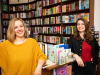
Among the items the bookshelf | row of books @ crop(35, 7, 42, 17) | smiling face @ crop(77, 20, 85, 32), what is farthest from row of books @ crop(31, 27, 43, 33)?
smiling face @ crop(77, 20, 85, 32)

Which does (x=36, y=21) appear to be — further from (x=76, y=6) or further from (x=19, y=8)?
(x=76, y=6)

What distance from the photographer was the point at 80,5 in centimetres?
332

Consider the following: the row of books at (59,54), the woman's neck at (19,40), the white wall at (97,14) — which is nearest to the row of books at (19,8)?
the white wall at (97,14)

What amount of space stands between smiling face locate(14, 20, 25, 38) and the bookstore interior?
0.53 meters

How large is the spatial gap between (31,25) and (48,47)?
3.72 meters

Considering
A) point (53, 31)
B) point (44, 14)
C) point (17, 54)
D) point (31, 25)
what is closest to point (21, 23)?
point (17, 54)

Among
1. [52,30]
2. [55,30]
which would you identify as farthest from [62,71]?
[52,30]

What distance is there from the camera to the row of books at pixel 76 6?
317 cm

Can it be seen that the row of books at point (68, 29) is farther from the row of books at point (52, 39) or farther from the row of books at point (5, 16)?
the row of books at point (5, 16)

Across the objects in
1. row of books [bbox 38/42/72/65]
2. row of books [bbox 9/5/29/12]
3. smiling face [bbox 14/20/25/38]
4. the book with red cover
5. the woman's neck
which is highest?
row of books [bbox 9/5/29/12]

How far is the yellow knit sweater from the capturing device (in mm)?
1283

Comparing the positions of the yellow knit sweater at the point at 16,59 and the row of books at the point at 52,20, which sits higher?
the row of books at the point at 52,20

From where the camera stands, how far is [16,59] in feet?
4.21

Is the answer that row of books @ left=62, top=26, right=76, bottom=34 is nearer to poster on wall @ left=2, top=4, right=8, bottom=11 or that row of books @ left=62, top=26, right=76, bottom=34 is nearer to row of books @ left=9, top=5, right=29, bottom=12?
row of books @ left=9, top=5, right=29, bottom=12
